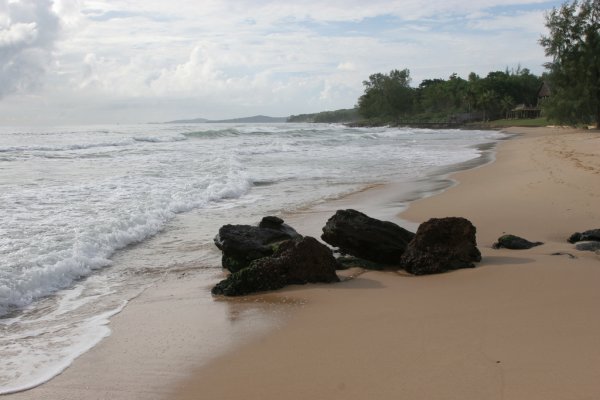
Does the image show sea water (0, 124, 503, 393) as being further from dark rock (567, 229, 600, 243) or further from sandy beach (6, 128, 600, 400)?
dark rock (567, 229, 600, 243)

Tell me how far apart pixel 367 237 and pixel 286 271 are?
1.16m

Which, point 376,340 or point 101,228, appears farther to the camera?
point 101,228

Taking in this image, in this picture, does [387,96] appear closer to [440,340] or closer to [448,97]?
[448,97]

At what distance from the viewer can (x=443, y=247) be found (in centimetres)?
593

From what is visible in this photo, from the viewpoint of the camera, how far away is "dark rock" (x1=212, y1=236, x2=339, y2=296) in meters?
5.50

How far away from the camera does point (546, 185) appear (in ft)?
39.8

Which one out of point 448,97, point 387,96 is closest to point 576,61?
point 448,97

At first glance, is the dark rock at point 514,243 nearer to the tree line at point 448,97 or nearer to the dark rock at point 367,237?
the dark rock at point 367,237

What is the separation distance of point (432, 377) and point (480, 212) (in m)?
6.91

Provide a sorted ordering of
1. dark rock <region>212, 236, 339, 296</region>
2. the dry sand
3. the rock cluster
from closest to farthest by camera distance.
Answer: the dry sand → dark rock <region>212, 236, 339, 296</region> → the rock cluster

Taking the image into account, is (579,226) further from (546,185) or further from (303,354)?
(303,354)

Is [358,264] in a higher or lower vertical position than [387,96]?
lower

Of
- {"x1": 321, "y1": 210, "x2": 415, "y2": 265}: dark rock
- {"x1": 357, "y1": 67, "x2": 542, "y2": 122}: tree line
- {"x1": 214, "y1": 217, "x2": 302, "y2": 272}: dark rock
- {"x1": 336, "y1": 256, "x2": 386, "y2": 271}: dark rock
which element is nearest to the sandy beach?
{"x1": 336, "y1": 256, "x2": 386, "y2": 271}: dark rock

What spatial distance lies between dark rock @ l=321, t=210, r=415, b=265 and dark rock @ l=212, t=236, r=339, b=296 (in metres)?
0.64
